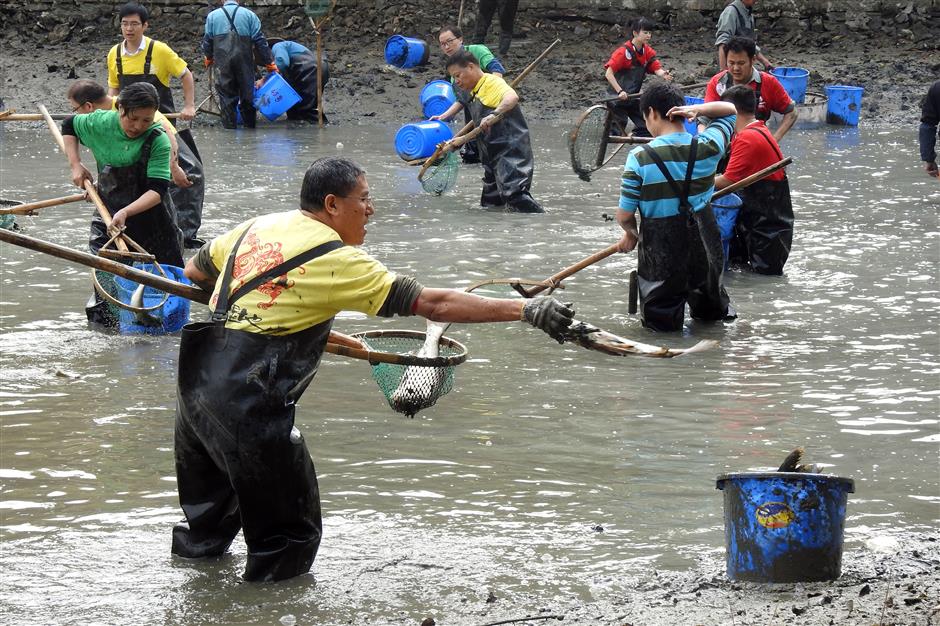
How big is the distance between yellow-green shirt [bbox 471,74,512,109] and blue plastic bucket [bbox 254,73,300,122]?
7101 millimetres

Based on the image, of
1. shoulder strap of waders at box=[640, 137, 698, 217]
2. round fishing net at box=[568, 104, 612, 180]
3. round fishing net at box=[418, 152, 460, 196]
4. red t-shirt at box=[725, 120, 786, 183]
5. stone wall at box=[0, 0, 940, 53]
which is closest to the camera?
shoulder strap of waders at box=[640, 137, 698, 217]

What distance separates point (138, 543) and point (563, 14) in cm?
1954

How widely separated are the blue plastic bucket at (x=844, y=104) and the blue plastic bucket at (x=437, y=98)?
5154 mm

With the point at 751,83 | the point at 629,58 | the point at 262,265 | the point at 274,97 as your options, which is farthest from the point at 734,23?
the point at 262,265

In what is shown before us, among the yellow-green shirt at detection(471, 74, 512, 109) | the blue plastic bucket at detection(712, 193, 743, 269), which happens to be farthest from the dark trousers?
the blue plastic bucket at detection(712, 193, 743, 269)

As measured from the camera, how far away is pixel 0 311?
8789 mm

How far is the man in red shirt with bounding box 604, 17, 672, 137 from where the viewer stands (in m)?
16.4

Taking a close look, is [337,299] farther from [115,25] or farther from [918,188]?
[115,25]

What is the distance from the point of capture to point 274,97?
18.9 meters

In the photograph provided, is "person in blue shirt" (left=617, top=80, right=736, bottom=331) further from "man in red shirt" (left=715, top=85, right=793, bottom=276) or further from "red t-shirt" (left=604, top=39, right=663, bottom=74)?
"red t-shirt" (left=604, top=39, right=663, bottom=74)

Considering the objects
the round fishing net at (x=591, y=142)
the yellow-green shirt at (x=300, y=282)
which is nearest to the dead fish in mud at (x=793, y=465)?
the yellow-green shirt at (x=300, y=282)

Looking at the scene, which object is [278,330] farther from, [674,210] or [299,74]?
[299,74]

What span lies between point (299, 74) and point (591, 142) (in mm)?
9017

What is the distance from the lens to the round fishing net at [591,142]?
1117 cm
